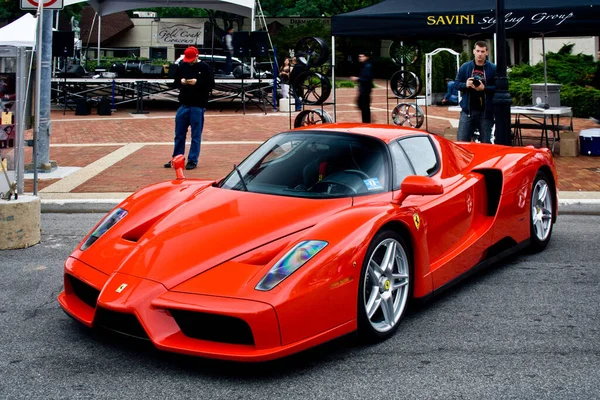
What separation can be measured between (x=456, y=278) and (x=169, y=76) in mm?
19831

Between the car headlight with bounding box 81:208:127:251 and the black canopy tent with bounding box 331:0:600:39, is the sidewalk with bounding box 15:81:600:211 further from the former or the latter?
the car headlight with bounding box 81:208:127:251

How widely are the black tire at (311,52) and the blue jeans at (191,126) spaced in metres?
4.56

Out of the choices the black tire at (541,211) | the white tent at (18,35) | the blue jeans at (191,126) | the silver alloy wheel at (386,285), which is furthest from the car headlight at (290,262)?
the blue jeans at (191,126)

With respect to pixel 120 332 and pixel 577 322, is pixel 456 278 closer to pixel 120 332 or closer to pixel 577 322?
pixel 577 322

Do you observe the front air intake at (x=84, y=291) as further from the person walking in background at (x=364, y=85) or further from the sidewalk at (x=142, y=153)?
the person walking in background at (x=364, y=85)

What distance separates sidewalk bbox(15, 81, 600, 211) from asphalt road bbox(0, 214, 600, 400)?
4.09 meters

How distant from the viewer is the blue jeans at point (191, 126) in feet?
37.9

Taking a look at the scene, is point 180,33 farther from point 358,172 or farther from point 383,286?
point 383,286

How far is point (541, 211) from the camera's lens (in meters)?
6.64

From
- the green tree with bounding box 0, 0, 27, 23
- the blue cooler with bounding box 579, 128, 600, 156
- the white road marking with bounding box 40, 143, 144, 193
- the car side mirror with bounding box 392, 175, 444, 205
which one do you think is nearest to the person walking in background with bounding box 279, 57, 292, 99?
the white road marking with bounding box 40, 143, 144, 193

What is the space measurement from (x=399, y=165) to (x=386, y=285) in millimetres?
1020

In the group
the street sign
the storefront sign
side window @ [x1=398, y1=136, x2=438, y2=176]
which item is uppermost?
the storefront sign

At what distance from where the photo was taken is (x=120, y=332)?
3984 millimetres

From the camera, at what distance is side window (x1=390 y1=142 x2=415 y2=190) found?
5066mm
